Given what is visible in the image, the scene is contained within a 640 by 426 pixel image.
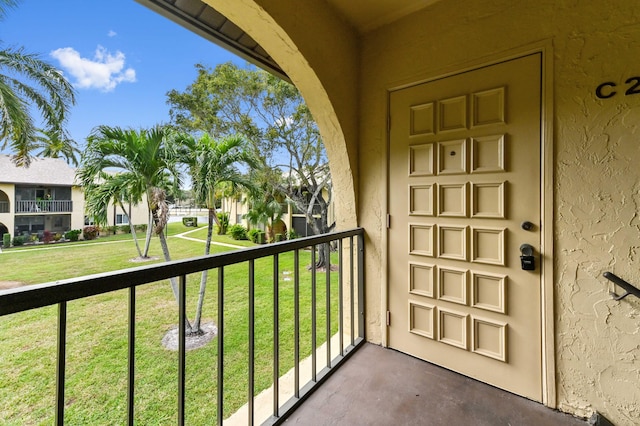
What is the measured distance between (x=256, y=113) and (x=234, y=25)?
6332mm

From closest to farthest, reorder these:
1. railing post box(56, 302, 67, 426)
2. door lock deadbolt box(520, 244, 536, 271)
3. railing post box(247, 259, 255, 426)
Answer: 1. railing post box(56, 302, 67, 426)
2. railing post box(247, 259, 255, 426)
3. door lock deadbolt box(520, 244, 536, 271)

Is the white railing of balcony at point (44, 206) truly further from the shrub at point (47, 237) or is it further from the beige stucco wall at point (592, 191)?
the beige stucco wall at point (592, 191)

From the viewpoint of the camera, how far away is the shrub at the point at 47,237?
25.1 feet

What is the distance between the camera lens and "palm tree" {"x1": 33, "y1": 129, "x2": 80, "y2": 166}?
3541 mm

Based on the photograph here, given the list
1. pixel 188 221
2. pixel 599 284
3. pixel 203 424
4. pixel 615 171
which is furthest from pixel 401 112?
pixel 188 221

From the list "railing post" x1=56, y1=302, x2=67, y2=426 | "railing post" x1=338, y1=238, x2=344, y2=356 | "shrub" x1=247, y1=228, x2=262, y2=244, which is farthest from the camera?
"shrub" x1=247, y1=228, x2=262, y2=244

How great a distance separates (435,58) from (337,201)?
48.8 inches

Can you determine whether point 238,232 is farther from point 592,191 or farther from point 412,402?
point 592,191

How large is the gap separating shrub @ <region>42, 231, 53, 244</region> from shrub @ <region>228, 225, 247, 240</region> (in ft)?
22.9

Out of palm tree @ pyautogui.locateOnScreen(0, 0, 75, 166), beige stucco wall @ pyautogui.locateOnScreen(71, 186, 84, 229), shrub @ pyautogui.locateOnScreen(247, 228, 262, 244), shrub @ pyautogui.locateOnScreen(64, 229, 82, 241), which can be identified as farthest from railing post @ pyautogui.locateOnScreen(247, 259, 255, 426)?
shrub @ pyautogui.locateOnScreen(247, 228, 262, 244)

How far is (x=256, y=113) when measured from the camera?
305 inches

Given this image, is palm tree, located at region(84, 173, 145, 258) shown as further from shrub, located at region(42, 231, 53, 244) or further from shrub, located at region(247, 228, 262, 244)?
shrub, located at region(247, 228, 262, 244)

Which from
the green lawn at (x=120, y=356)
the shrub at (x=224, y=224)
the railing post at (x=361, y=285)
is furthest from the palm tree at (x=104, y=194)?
the shrub at (x=224, y=224)

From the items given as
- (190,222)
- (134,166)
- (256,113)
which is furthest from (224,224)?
(134,166)
